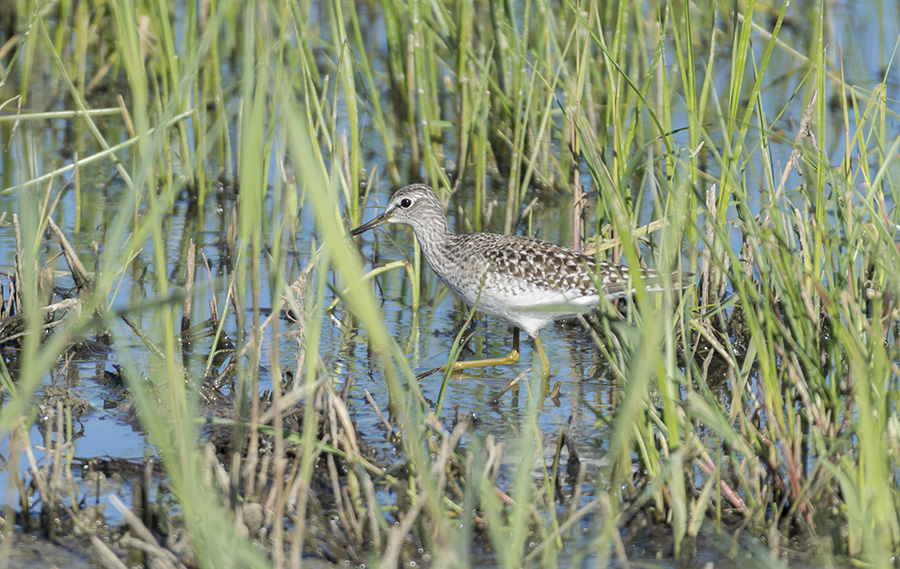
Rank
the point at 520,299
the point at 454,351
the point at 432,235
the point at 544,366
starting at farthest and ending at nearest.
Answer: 1. the point at 432,235
2. the point at 520,299
3. the point at 544,366
4. the point at 454,351

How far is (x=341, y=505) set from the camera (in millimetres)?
3891

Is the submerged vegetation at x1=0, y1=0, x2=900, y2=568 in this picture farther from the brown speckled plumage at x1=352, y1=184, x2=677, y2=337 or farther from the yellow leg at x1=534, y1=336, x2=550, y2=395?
the brown speckled plumage at x1=352, y1=184, x2=677, y2=337

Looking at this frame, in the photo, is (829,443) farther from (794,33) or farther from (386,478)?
(794,33)

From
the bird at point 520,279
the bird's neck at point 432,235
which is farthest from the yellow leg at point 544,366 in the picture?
the bird's neck at point 432,235

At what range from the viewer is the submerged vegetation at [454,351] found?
3023 millimetres

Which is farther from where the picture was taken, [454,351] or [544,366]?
[544,366]

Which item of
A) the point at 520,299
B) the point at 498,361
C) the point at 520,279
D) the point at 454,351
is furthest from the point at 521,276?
the point at 454,351

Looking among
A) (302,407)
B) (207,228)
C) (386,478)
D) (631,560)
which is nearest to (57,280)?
(207,228)

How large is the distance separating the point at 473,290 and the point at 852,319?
279 centimetres

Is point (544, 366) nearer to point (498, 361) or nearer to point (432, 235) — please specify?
point (498, 361)

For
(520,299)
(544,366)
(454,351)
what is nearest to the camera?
(454,351)

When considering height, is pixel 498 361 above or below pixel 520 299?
below

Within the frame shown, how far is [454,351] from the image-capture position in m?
4.20

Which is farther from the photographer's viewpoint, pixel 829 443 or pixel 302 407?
pixel 302 407
